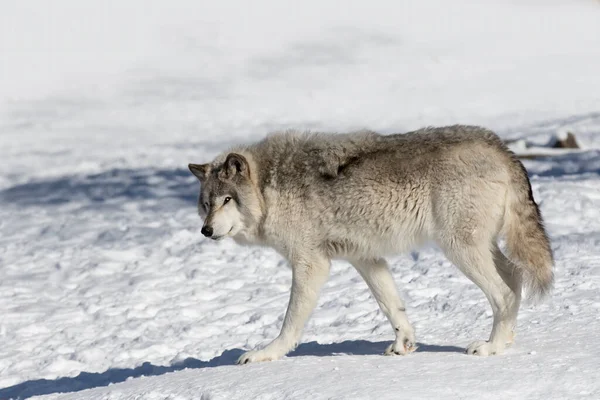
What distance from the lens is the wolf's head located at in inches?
250

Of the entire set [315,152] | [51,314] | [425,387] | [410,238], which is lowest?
[51,314]

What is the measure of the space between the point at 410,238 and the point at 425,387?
4.40 ft

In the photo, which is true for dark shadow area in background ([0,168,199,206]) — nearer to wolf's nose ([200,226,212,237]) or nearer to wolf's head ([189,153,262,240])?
wolf's head ([189,153,262,240])

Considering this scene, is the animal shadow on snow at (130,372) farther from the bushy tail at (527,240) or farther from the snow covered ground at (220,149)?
the bushy tail at (527,240)

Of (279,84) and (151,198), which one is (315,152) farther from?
(279,84)

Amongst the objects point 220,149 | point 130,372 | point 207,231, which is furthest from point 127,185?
point 207,231

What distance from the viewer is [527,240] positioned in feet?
18.7

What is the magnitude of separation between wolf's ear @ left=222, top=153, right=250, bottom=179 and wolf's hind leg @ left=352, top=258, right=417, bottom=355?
3.34ft

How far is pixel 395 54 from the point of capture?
24.2m

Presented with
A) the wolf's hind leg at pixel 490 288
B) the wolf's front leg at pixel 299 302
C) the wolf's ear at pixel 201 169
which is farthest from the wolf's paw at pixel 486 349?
the wolf's ear at pixel 201 169

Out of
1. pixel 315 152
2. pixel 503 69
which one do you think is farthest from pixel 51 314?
pixel 503 69

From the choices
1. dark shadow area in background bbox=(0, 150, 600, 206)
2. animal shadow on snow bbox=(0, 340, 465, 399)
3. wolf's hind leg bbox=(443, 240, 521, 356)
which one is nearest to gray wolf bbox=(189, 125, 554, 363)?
wolf's hind leg bbox=(443, 240, 521, 356)

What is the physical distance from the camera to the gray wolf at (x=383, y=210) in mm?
5707

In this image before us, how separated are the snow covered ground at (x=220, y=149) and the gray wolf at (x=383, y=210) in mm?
426
